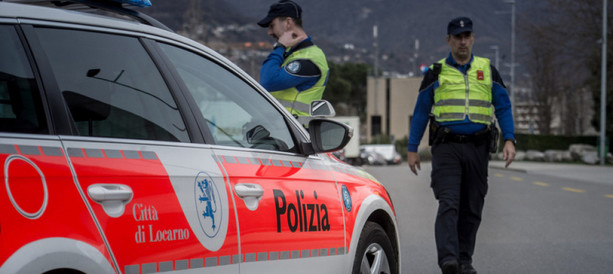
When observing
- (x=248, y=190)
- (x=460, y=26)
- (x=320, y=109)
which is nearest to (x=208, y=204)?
(x=248, y=190)

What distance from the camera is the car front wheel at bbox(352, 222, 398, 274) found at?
451 cm

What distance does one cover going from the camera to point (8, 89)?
263 cm

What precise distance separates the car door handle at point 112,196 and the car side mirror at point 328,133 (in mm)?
1589

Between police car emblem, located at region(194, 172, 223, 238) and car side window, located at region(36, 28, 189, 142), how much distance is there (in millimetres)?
179

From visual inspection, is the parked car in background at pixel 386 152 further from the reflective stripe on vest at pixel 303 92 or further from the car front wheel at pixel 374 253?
the car front wheel at pixel 374 253

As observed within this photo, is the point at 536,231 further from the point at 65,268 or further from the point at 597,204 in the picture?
the point at 65,268

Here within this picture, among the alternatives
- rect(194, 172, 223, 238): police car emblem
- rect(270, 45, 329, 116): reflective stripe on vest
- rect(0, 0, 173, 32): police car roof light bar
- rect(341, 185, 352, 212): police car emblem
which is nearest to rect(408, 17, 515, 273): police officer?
rect(270, 45, 329, 116): reflective stripe on vest

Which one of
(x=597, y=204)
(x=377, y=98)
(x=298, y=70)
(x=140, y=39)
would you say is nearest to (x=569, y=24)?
(x=597, y=204)

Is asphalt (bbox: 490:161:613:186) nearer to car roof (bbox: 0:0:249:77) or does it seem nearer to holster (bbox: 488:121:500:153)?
holster (bbox: 488:121:500:153)

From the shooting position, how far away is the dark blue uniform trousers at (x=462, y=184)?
6512mm

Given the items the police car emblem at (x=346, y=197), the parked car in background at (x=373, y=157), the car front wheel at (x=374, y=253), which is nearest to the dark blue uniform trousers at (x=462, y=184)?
the car front wheel at (x=374, y=253)

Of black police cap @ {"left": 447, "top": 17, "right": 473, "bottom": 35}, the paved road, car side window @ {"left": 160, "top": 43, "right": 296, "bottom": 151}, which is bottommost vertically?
the paved road

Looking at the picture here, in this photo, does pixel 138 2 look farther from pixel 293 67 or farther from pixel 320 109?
pixel 293 67

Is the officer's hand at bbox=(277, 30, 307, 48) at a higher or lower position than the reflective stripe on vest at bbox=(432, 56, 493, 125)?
higher
